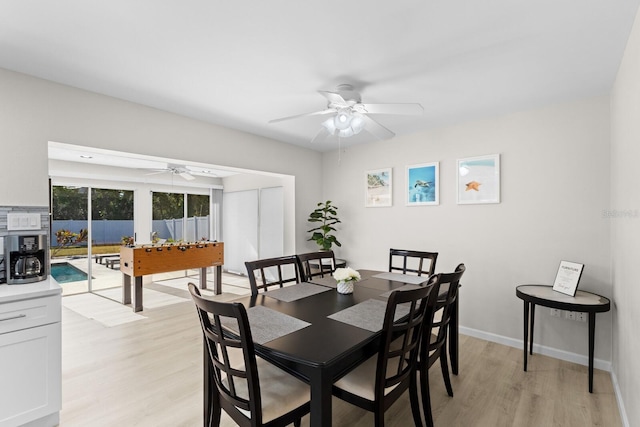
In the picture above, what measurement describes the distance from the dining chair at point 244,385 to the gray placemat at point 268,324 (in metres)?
0.08

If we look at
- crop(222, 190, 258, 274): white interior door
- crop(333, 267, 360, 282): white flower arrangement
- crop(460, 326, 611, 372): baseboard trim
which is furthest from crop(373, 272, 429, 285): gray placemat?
crop(222, 190, 258, 274): white interior door

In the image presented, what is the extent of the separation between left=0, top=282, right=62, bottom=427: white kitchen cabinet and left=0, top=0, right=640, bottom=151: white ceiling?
1.65 metres

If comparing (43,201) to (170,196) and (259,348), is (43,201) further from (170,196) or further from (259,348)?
(170,196)

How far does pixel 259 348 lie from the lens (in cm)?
146

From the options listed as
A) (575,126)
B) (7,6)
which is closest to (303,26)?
(7,6)

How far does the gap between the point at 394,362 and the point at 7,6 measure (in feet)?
9.56

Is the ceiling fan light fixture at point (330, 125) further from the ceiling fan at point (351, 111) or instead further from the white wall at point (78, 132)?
the white wall at point (78, 132)

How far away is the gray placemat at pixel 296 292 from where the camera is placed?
2.26 metres

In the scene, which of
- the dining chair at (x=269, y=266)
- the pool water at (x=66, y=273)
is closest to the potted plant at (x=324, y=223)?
the dining chair at (x=269, y=266)

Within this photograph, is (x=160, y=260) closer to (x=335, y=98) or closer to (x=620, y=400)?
(x=335, y=98)

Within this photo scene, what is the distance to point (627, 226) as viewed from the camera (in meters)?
1.99

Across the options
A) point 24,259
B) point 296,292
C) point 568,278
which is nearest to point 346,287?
point 296,292

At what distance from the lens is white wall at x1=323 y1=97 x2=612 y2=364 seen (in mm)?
2814

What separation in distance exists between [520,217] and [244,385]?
121 inches
